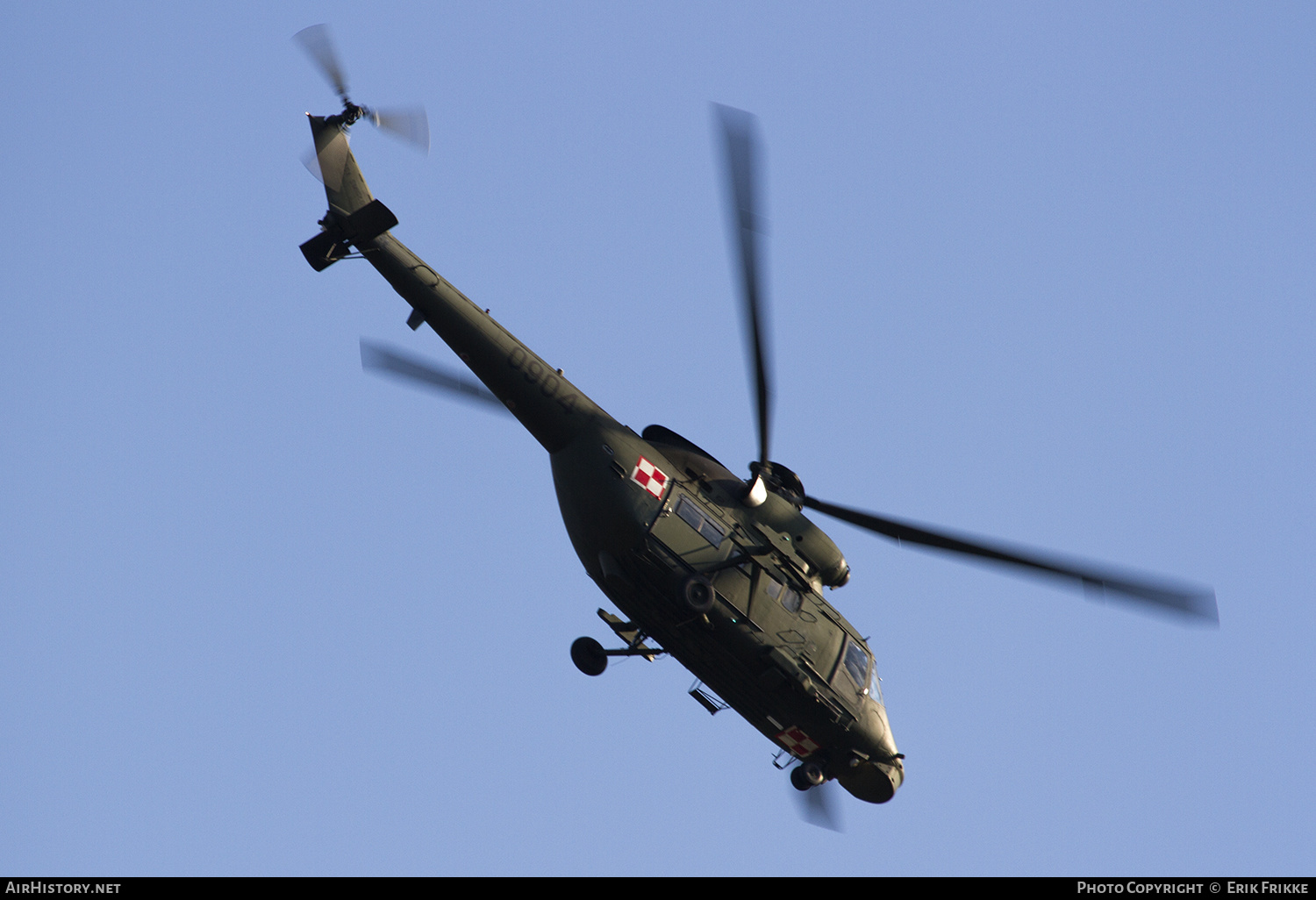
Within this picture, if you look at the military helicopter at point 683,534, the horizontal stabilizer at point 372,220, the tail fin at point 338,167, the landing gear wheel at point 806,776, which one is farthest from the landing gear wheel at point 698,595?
the tail fin at point 338,167

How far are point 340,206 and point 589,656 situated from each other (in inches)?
306

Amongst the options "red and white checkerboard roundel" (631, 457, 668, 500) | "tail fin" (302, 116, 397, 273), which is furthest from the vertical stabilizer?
"red and white checkerboard roundel" (631, 457, 668, 500)

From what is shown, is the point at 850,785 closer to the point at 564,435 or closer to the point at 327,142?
the point at 564,435

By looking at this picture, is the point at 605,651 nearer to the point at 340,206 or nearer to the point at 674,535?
the point at 674,535

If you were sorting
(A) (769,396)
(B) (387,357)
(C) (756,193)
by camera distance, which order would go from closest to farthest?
(C) (756,193) → (A) (769,396) → (B) (387,357)

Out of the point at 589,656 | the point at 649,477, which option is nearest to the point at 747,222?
the point at 649,477

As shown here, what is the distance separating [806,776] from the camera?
842 inches

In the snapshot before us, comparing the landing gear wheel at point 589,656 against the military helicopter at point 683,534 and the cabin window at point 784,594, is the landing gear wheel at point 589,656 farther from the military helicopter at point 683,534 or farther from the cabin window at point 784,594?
the cabin window at point 784,594

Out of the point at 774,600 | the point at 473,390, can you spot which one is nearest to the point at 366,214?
the point at 473,390

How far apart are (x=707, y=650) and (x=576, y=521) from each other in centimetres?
267

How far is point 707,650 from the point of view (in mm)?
20234

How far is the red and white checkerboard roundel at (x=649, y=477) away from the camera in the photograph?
1995 centimetres

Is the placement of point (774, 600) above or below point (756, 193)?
below

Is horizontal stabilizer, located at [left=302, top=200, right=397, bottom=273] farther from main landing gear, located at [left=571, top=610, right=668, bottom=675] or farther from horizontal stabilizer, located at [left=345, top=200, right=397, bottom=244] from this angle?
main landing gear, located at [left=571, top=610, right=668, bottom=675]
